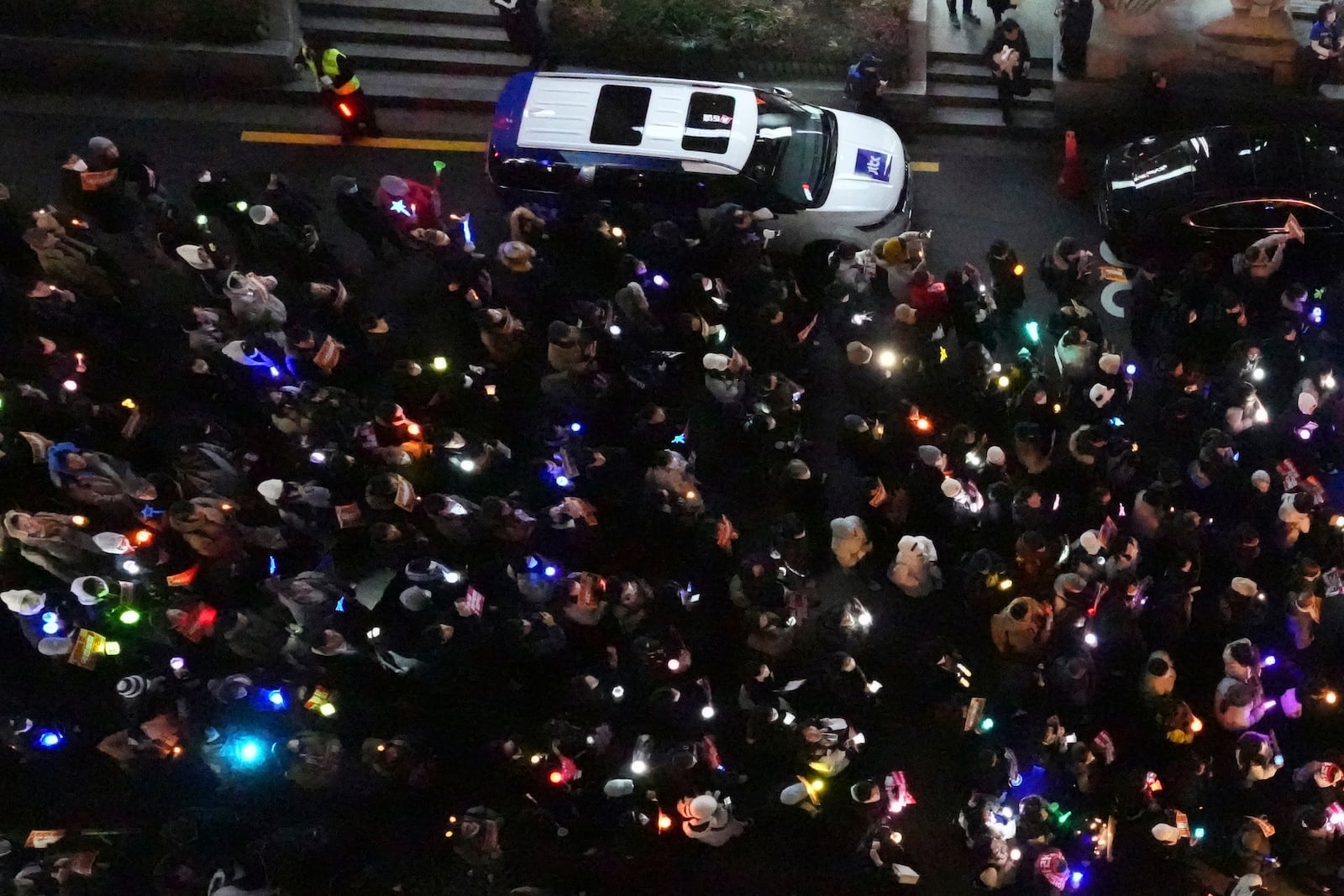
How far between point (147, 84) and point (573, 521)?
33.4 ft

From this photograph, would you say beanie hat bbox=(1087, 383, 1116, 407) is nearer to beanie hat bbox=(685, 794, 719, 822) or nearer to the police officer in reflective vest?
beanie hat bbox=(685, 794, 719, 822)

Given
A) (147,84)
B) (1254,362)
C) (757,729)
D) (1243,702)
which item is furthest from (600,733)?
(147,84)

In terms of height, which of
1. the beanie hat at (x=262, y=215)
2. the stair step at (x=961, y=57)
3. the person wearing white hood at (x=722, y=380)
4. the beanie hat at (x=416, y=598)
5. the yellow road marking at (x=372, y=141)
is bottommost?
the beanie hat at (x=416, y=598)

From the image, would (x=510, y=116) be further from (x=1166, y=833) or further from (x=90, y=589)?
(x=1166, y=833)

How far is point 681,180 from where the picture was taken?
10.6m

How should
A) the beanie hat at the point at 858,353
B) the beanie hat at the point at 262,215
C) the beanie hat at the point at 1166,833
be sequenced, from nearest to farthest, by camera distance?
the beanie hat at the point at 1166,833, the beanie hat at the point at 858,353, the beanie hat at the point at 262,215

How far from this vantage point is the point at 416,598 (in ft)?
25.7

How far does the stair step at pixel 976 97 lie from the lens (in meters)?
12.7

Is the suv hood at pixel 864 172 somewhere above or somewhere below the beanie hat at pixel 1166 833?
above

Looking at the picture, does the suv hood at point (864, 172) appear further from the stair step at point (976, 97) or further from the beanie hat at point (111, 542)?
the beanie hat at point (111, 542)

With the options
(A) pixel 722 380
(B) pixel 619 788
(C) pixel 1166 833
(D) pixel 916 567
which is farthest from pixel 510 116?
(C) pixel 1166 833

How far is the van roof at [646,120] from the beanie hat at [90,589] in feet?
A: 20.3

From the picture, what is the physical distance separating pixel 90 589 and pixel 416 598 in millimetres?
2934

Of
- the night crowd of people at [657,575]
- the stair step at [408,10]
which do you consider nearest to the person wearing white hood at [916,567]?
the night crowd of people at [657,575]
